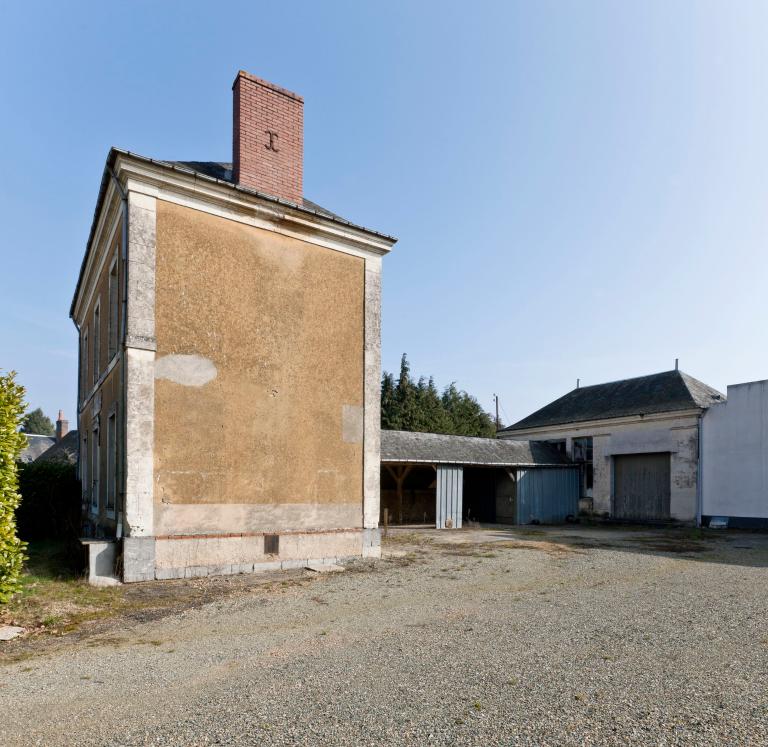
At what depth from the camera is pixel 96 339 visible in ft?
39.3

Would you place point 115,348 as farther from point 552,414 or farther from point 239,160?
point 552,414

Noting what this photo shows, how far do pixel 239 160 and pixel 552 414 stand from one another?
18.4 meters

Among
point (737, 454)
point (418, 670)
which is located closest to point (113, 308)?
point (418, 670)

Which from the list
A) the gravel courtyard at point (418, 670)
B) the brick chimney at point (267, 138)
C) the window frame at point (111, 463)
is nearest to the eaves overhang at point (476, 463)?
the window frame at point (111, 463)

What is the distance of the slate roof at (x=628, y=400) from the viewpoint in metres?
20.2

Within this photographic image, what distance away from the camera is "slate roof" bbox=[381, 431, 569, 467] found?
18.2m

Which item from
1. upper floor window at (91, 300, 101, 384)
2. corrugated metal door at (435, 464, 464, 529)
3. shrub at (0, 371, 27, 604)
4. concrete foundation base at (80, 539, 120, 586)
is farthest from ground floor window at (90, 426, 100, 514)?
corrugated metal door at (435, 464, 464, 529)

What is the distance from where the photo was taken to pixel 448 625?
18.7 feet

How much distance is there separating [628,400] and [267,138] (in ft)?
55.4

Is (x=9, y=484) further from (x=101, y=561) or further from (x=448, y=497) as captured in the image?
(x=448, y=497)

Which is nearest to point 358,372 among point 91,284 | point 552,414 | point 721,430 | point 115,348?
point 115,348

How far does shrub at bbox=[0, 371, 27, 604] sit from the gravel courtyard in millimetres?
1279

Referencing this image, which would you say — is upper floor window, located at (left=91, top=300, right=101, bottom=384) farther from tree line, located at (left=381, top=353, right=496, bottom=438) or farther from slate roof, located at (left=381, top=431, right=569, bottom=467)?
tree line, located at (left=381, top=353, right=496, bottom=438)

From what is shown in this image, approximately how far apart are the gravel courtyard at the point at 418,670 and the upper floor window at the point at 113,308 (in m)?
4.70
